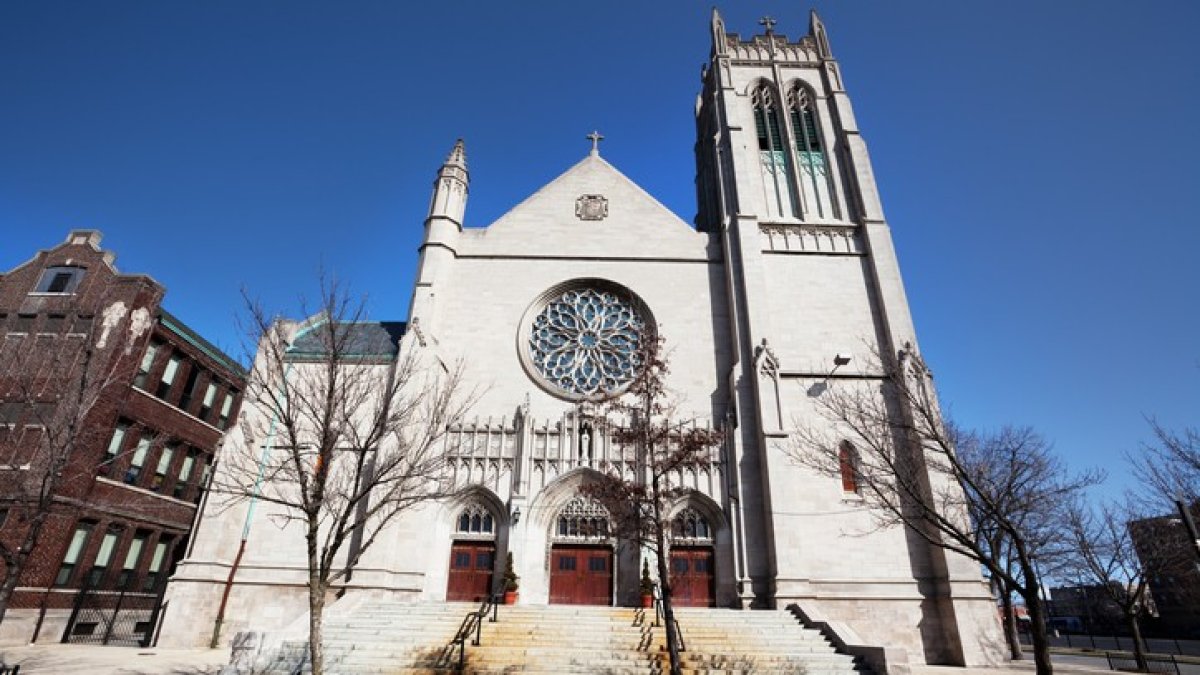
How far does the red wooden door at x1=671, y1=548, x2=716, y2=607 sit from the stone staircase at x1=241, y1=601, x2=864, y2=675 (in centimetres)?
259

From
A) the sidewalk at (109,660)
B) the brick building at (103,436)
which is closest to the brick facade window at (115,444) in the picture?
the brick building at (103,436)

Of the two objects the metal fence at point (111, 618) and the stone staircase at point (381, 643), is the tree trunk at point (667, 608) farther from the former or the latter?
the metal fence at point (111, 618)

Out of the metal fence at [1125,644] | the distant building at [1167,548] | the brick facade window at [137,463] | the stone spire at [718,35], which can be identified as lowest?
the metal fence at [1125,644]

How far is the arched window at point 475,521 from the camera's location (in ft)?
59.2

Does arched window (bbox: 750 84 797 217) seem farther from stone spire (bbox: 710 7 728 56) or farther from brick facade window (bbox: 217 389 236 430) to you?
brick facade window (bbox: 217 389 236 430)

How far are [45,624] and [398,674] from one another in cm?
1445

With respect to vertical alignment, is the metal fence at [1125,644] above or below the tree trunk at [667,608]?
below

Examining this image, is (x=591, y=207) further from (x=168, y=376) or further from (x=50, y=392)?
(x=50, y=392)

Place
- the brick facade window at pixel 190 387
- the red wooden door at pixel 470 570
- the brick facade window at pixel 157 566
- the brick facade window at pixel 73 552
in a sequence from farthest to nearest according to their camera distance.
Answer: the brick facade window at pixel 190 387 < the brick facade window at pixel 157 566 < the brick facade window at pixel 73 552 < the red wooden door at pixel 470 570

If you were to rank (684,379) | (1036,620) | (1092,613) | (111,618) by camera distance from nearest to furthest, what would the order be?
1. (1036,620)
2. (111,618)
3. (684,379)
4. (1092,613)

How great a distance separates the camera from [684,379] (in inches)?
789

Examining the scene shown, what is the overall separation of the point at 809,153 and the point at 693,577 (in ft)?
58.2

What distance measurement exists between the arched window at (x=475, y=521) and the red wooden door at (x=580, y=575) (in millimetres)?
2089

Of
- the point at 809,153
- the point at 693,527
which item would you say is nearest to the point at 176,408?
the point at 693,527
